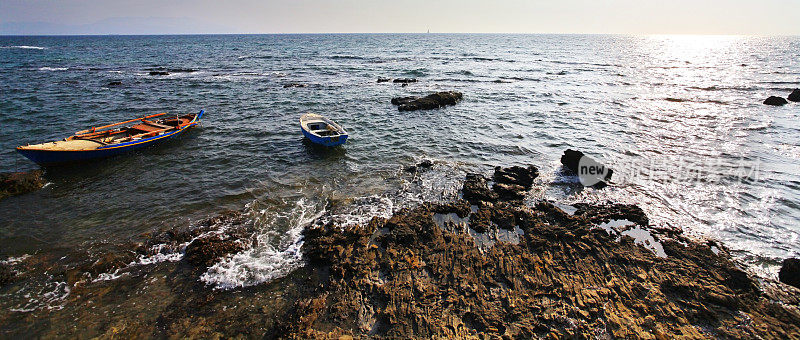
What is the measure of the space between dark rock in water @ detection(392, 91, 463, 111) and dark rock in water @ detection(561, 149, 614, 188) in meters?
17.8

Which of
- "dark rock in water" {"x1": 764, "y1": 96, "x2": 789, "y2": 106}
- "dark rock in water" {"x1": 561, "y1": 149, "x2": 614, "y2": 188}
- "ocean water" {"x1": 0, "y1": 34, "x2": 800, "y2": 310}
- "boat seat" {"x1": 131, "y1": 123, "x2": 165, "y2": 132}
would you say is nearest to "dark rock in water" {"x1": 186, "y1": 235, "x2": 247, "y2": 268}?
"ocean water" {"x1": 0, "y1": 34, "x2": 800, "y2": 310}

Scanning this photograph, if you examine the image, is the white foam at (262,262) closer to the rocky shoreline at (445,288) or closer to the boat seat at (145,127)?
the rocky shoreline at (445,288)

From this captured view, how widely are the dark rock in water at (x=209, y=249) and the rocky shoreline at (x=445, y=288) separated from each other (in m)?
0.06

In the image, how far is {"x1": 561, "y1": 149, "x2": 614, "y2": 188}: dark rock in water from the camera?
1722 cm

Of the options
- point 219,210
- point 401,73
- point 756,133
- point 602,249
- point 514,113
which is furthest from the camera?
point 401,73

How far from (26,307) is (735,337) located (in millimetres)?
20022

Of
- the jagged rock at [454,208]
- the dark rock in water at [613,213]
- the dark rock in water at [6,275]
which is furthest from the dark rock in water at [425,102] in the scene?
the dark rock in water at [6,275]

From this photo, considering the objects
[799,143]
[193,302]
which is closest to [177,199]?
[193,302]

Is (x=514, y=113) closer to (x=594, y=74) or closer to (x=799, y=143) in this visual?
(x=799, y=143)

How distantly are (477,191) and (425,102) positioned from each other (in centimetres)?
2085

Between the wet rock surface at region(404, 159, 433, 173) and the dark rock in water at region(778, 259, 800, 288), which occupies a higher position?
the wet rock surface at region(404, 159, 433, 173)

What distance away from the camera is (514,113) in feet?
109

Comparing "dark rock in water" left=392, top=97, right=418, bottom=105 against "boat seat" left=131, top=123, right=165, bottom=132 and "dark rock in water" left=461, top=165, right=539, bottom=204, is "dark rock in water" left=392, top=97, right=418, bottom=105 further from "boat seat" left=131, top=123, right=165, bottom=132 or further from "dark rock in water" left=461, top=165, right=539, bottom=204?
"boat seat" left=131, top=123, right=165, bottom=132

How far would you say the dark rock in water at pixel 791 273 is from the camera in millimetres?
10031
